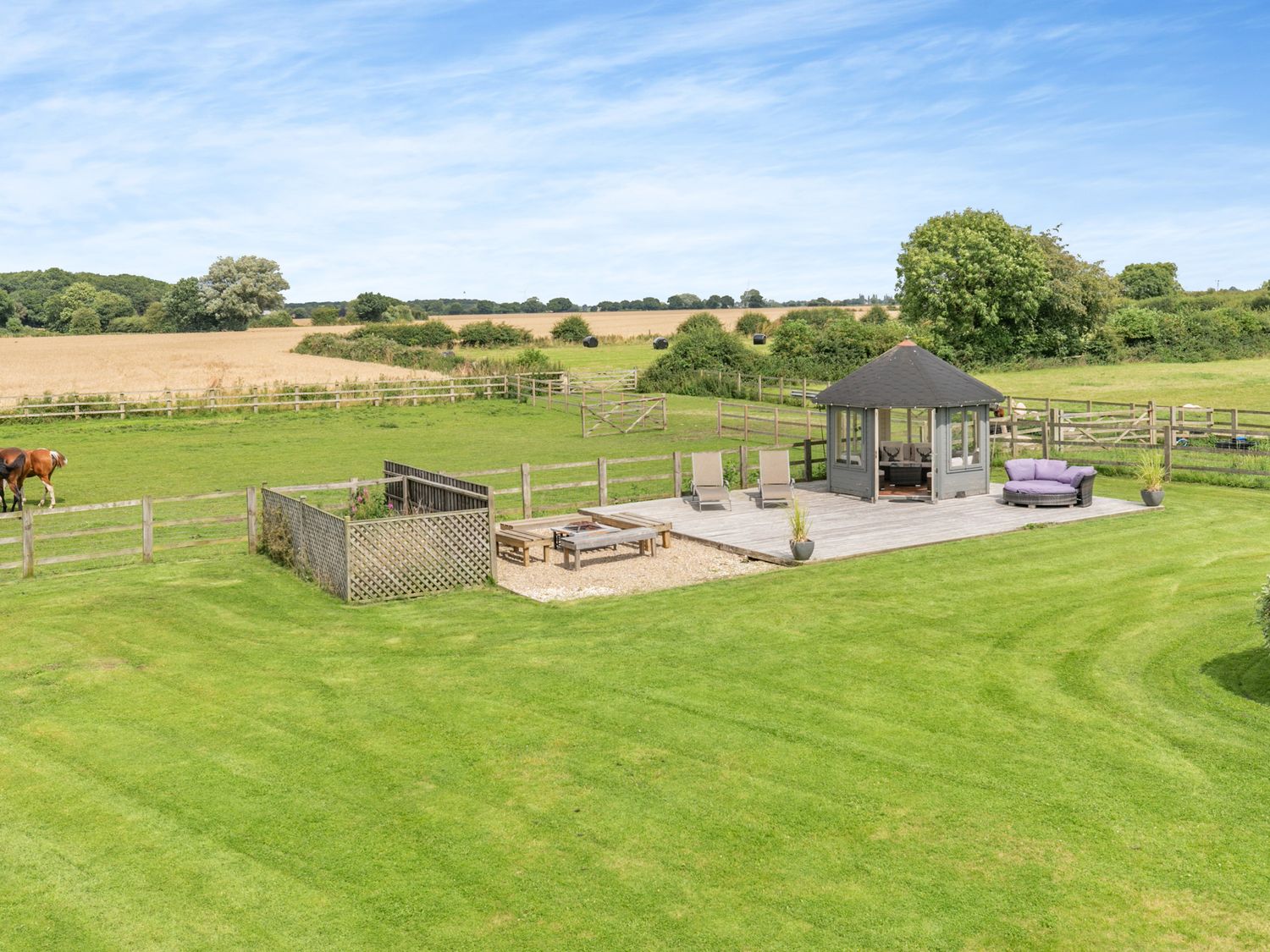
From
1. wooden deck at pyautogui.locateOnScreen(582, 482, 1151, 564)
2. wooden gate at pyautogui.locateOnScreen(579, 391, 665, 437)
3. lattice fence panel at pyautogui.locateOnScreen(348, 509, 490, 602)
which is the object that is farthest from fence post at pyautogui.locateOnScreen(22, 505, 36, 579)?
wooden gate at pyautogui.locateOnScreen(579, 391, 665, 437)

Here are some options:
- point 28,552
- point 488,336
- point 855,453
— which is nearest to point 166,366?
point 488,336

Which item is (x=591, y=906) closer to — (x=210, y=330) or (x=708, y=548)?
(x=708, y=548)

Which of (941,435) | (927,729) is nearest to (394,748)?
(927,729)

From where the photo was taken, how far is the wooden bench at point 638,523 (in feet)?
54.1

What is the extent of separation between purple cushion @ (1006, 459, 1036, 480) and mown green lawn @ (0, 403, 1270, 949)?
18.7 feet

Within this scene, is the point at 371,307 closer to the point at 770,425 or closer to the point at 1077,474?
the point at 770,425

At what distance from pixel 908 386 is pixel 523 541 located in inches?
333

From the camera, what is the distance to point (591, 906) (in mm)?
6473

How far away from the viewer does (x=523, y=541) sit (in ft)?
51.1

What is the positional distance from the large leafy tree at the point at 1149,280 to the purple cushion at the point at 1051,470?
95892 millimetres

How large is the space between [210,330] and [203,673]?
114 m

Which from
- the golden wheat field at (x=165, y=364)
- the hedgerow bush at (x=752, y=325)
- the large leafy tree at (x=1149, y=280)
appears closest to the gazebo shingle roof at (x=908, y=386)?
the golden wheat field at (x=165, y=364)

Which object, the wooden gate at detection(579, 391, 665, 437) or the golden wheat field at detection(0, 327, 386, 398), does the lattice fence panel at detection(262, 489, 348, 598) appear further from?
the golden wheat field at detection(0, 327, 386, 398)

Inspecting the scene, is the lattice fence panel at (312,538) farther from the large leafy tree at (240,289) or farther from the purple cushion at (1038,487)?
the large leafy tree at (240,289)
